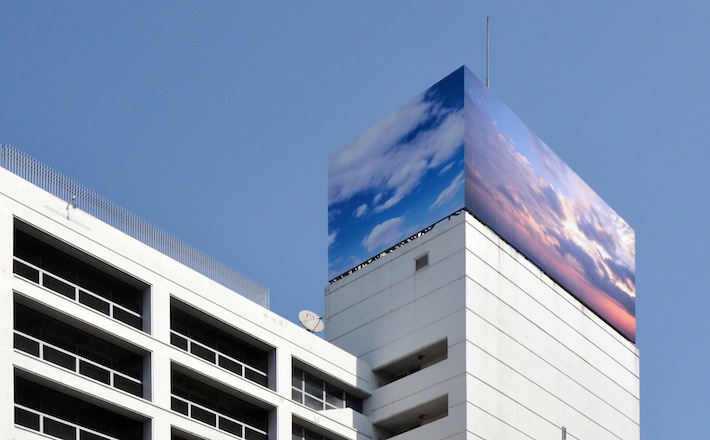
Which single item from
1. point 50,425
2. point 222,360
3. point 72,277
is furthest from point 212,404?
point 50,425

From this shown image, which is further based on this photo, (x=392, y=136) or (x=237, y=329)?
(x=392, y=136)

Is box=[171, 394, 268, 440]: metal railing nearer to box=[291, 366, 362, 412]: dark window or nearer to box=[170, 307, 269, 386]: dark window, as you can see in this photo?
box=[170, 307, 269, 386]: dark window

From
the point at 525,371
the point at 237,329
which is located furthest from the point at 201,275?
the point at 525,371

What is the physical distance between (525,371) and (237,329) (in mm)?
19127

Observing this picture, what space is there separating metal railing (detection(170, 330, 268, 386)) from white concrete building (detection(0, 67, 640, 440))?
108 millimetres

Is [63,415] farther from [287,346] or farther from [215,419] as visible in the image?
[287,346]

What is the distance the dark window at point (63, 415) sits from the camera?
64.0 meters

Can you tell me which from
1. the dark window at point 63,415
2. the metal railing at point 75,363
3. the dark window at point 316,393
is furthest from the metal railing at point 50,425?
the dark window at point 316,393

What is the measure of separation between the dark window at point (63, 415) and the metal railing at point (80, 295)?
482 centimetres

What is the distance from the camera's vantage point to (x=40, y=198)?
217ft

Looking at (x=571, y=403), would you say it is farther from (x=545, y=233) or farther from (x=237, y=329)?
(x=237, y=329)

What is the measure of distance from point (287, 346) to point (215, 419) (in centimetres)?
724

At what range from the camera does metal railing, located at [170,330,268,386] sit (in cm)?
7419

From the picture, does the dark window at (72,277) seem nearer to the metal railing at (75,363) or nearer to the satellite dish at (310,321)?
the metal railing at (75,363)
